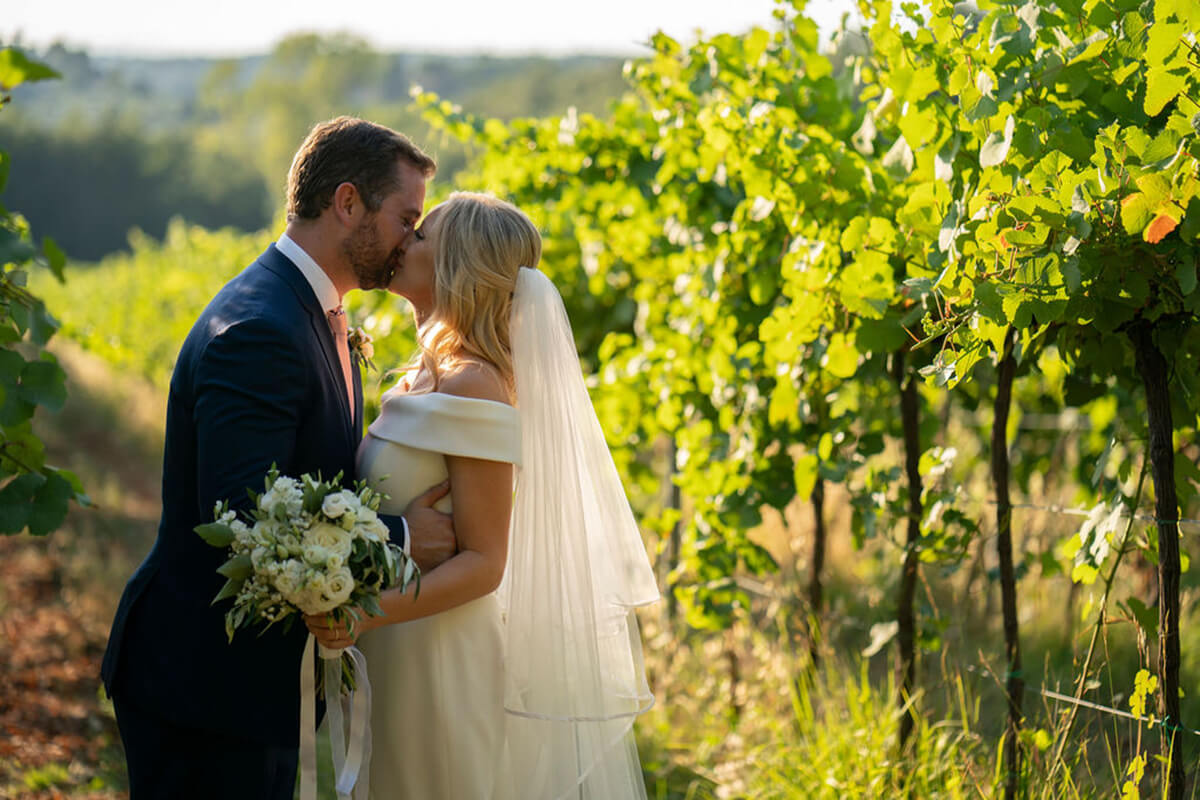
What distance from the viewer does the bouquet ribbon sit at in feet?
7.97

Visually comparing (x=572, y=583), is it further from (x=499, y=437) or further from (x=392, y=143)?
(x=392, y=143)

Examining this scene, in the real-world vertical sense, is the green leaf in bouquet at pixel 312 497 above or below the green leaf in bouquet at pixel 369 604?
above

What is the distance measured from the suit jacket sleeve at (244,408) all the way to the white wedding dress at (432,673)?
1.02 ft

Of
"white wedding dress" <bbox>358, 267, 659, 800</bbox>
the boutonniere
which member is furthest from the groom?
the boutonniere

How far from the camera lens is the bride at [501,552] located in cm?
261

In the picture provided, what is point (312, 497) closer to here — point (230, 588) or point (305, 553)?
point (305, 553)

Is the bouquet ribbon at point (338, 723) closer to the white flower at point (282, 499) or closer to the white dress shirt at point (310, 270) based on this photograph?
the white flower at point (282, 499)

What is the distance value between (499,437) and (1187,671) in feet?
11.6

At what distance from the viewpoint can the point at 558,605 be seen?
277 cm

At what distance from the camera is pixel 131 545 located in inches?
329

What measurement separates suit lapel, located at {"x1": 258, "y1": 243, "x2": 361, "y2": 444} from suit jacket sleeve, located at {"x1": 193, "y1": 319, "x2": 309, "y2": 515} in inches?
6.7

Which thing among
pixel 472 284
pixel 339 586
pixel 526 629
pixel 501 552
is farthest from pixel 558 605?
pixel 472 284

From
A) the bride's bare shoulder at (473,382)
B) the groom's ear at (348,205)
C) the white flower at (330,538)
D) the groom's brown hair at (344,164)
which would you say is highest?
the groom's brown hair at (344,164)

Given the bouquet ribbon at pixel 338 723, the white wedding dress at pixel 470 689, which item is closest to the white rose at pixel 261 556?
the bouquet ribbon at pixel 338 723
